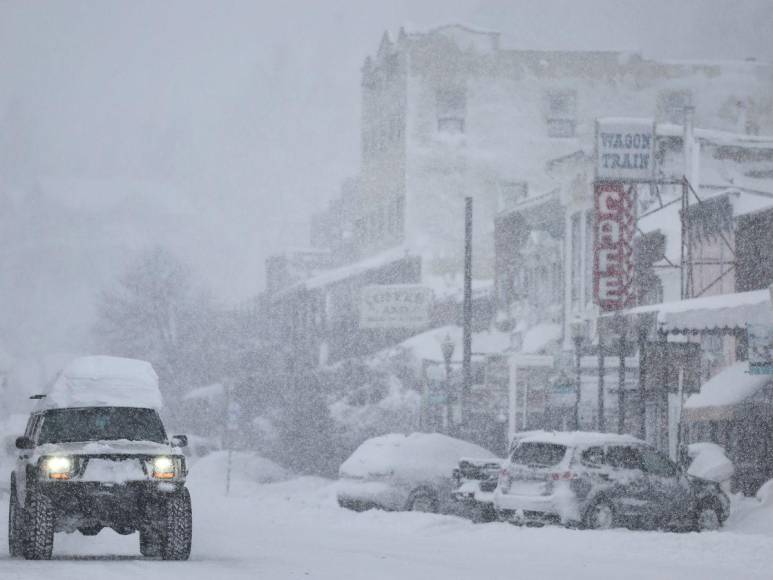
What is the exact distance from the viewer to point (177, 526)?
51.5ft

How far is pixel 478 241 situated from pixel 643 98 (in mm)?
9392

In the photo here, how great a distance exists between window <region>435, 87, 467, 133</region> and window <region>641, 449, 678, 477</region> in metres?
46.3

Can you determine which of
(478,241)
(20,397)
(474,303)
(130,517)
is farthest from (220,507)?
(20,397)

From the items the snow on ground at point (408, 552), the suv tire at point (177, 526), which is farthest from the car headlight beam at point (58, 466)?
the suv tire at point (177, 526)

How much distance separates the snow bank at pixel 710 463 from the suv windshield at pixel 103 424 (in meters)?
14.3

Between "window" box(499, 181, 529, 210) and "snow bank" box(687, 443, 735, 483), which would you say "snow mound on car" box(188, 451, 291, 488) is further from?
"window" box(499, 181, 529, 210)

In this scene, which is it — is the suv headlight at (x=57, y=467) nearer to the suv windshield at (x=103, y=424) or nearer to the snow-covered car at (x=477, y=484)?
the suv windshield at (x=103, y=424)

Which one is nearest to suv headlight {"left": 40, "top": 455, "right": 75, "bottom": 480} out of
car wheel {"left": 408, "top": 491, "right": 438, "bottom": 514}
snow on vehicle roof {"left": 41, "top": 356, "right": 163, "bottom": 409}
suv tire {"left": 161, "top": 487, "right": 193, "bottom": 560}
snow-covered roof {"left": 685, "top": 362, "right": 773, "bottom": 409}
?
suv tire {"left": 161, "top": 487, "right": 193, "bottom": 560}

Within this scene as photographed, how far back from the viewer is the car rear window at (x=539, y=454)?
76.3ft

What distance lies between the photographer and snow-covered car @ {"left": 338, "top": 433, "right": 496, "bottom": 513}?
27.3 metres

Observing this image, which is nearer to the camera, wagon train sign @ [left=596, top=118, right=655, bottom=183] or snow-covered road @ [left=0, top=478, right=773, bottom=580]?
snow-covered road @ [left=0, top=478, right=773, bottom=580]

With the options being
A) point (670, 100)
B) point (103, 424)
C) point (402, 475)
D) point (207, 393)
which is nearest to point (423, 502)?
point (402, 475)

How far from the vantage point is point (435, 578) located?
14.6m

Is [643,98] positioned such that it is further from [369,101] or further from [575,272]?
[575,272]
